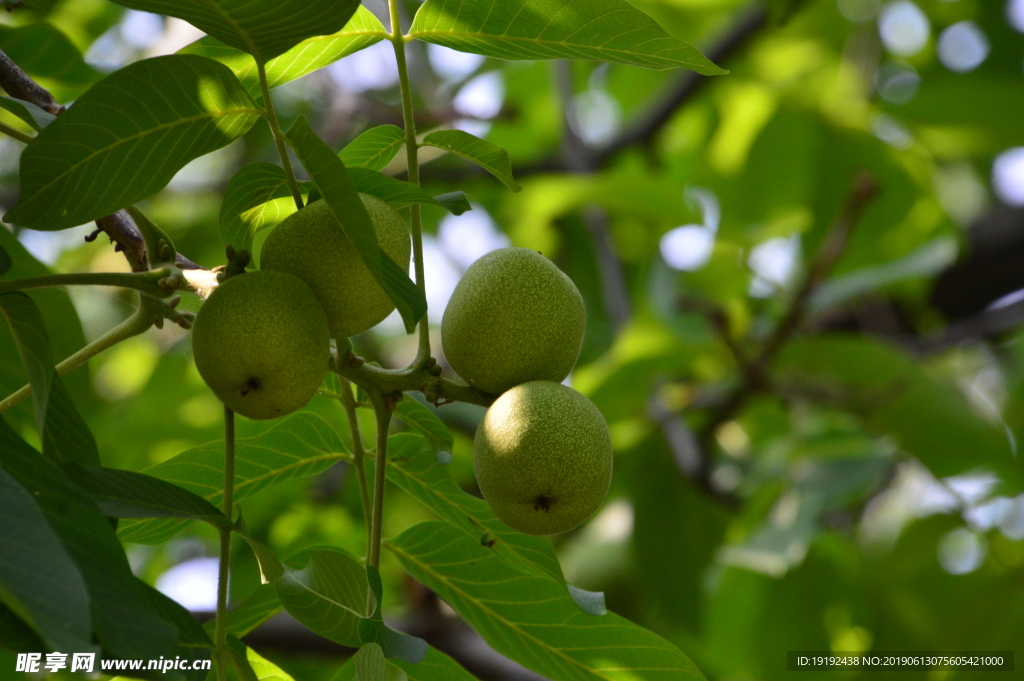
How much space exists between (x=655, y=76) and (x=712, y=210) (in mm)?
775

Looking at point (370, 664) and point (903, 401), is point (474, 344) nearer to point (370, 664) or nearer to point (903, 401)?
point (370, 664)

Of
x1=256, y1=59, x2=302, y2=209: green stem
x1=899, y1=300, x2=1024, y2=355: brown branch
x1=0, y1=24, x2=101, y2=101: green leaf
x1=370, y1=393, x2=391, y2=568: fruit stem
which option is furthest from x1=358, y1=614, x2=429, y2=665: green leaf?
x1=899, y1=300, x2=1024, y2=355: brown branch

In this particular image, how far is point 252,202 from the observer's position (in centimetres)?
119

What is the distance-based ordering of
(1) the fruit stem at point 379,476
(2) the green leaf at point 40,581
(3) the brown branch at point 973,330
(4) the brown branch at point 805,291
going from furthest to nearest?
(3) the brown branch at point 973,330 → (4) the brown branch at point 805,291 → (1) the fruit stem at point 379,476 → (2) the green leaf at point 40,581

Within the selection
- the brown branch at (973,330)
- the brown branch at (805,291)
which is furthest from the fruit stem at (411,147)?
the brown branch at (973,330)

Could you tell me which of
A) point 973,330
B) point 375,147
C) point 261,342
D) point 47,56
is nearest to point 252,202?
point 375,147

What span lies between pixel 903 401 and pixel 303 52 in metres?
2.08

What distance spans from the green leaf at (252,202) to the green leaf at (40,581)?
1.66 feet

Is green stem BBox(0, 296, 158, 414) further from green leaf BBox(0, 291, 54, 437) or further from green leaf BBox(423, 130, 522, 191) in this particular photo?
green leaf BBox(423, 130, 522, 191)

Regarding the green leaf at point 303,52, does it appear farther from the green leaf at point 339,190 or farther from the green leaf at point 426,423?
the green leaf at point 426,423

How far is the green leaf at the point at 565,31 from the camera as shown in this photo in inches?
41.4

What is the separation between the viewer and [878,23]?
11.0 ft

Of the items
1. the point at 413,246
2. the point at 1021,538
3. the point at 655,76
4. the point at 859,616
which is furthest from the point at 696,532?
the point at 413,246

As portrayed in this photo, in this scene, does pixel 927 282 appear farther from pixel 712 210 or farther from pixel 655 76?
pixel 655 76
